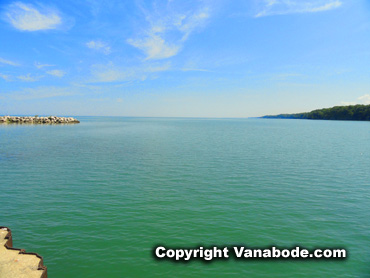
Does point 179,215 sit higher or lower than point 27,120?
lower

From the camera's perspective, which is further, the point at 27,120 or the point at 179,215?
the point at 27,120

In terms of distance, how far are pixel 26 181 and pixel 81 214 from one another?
15409 mm

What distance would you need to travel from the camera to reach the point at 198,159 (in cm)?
4675

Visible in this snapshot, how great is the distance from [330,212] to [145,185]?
821 inches

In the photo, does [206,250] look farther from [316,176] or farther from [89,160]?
[89,160]

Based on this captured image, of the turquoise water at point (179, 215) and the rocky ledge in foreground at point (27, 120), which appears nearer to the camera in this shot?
the turquoise water at point (179, 215)

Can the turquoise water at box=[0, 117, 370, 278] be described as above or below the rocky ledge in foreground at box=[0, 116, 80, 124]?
below

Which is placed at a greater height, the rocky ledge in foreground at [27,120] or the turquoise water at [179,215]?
the rocky ledge in foreground at [27,120]

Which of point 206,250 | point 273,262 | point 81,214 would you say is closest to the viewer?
point 273,262

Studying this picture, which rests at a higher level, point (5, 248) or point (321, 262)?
point (5, 248)

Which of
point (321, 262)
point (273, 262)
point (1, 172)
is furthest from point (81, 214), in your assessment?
point (1, 172)

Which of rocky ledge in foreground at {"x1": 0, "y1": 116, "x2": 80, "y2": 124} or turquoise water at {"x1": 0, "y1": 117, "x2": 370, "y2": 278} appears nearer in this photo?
turquoise water at {"x1": 0, "y1": 117, "x2": 370, "y2": 278}

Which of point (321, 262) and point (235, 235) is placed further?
point (235, 235)

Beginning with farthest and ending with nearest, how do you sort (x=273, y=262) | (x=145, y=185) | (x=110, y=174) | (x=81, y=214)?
(x=110, y=174)
(x=145, y=185)
(x=81, y=214)
(x=273, y=262)
